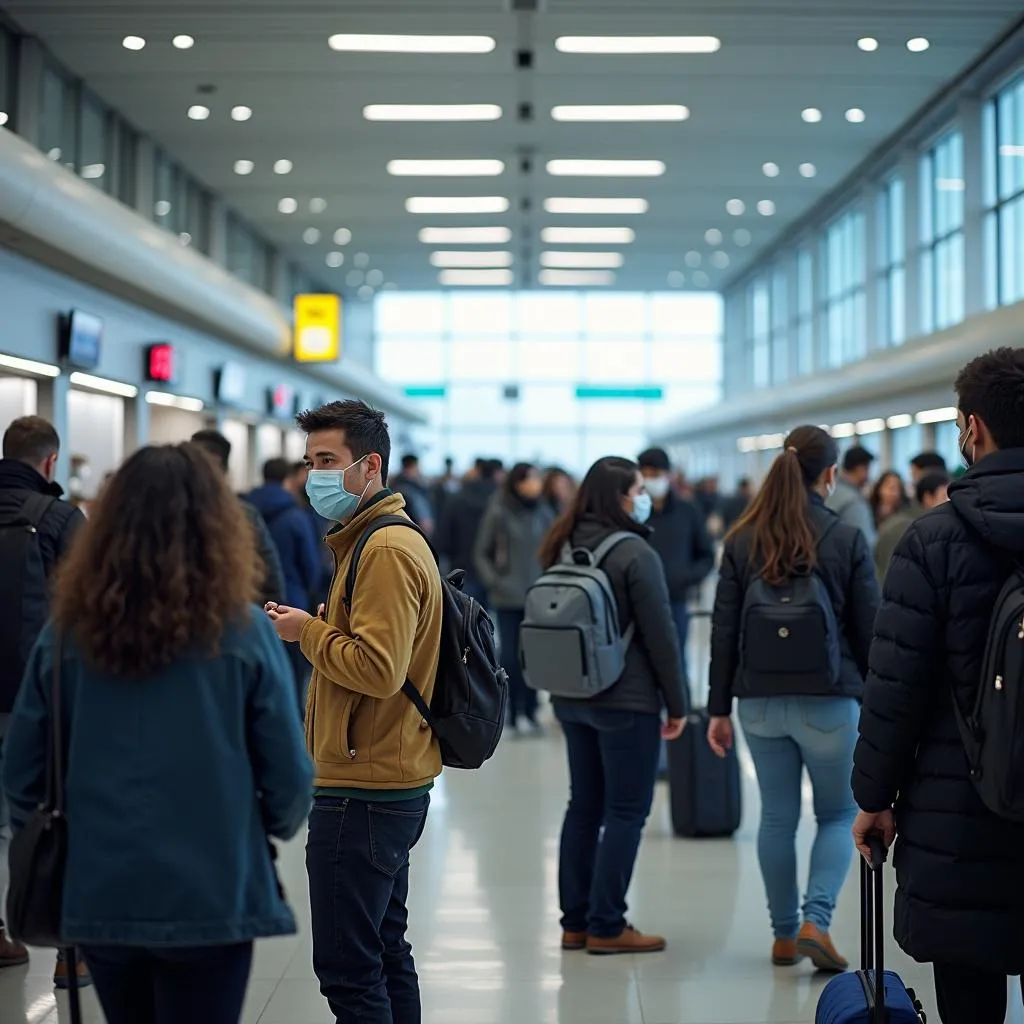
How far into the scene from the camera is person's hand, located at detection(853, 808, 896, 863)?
3.08 metres

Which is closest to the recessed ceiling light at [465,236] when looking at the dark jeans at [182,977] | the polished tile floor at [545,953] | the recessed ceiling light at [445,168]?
the recessed ceiling light at [445,168]

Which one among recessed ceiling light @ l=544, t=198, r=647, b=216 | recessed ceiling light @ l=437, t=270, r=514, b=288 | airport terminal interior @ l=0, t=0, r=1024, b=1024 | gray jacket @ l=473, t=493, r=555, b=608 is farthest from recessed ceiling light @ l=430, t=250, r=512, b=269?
gray jacket @ l=473, t=493, r=555, b=608

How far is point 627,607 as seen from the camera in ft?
16.1

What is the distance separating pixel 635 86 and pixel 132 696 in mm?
13478

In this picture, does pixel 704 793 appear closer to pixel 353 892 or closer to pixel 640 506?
pixel 640 506

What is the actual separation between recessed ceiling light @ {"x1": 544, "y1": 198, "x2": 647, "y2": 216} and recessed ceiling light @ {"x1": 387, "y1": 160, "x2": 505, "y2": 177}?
2.43 meters

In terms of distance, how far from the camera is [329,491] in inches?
127

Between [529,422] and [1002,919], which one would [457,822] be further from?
[529,422]

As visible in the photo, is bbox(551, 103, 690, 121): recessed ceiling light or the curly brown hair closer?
the curly brown hair

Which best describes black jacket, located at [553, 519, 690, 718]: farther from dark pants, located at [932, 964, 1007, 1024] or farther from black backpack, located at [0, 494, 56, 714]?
dark pants, located at [932, 964, 1007, 1024]

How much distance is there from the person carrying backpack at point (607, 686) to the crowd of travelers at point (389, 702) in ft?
0.04

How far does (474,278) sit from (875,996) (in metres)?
29.8

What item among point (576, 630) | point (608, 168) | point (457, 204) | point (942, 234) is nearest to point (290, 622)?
point (576, 630)

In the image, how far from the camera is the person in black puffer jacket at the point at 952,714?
287cm
